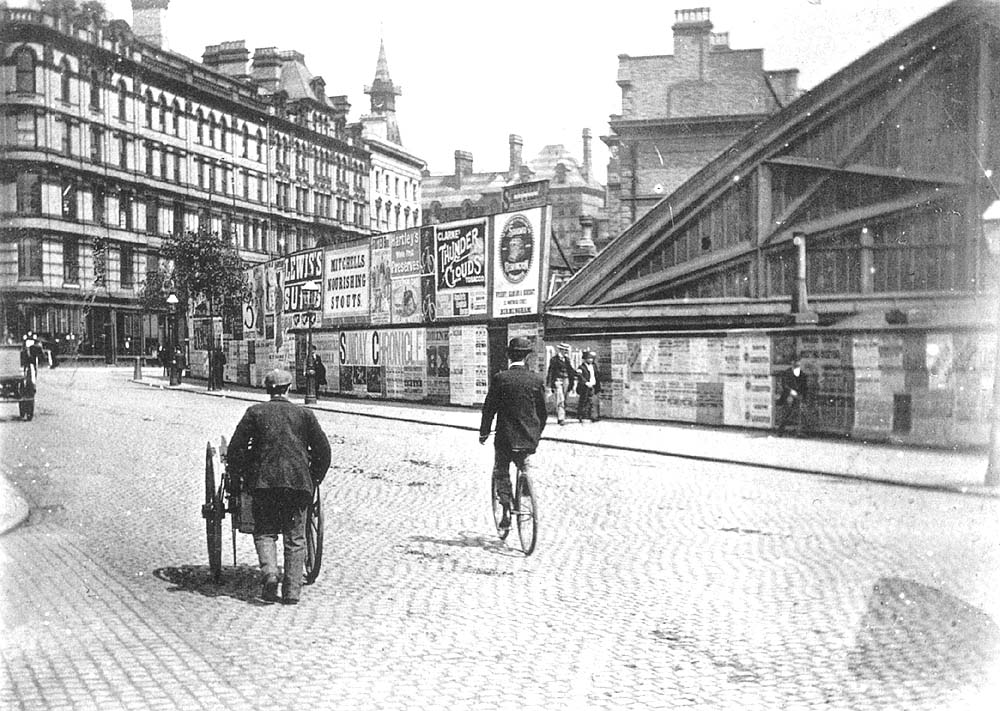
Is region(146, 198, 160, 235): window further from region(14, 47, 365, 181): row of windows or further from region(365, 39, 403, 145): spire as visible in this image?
region(365, 39, 403, 145): spire

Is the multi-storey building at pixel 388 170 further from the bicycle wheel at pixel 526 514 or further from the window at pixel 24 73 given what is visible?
the window at pixel 24 73

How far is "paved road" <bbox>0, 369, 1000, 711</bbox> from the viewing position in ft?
17.3

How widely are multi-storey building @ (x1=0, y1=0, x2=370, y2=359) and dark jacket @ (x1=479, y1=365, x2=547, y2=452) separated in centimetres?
687

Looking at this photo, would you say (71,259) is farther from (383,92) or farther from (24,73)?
(383,92)

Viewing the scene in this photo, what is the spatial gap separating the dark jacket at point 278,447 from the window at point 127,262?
Answer: 3829 cm

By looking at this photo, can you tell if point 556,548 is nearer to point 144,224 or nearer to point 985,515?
point 985,515

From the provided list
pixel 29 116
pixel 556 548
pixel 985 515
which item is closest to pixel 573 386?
pixel 985 515

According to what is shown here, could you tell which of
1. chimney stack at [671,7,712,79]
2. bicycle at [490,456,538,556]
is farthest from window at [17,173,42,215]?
bicycle at [490,456,538,556]

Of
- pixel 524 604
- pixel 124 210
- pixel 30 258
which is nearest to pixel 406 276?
pixel 30 258

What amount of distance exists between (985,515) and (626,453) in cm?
731

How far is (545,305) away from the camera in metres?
25.5

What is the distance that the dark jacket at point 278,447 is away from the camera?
274 inches

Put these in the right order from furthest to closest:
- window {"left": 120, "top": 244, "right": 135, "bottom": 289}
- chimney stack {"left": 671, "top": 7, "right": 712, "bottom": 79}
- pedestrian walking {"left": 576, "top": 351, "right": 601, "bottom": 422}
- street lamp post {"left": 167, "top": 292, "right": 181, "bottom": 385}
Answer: window {"left": 120, "top": 244, "right": 135, "bottom": 289} < street lamp post {"left": 167, "top": 292, "right": 181, "bottom": 385} < chimney stack {"left": 671, "top": 7, "right": 712, "bottom": 79} < pedestrian walking {"left": 576, "top": 351, "right": 601, "bottom": 422}

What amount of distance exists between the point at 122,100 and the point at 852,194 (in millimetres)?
26834
